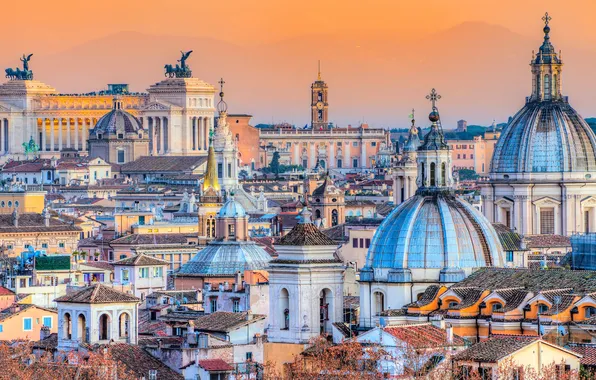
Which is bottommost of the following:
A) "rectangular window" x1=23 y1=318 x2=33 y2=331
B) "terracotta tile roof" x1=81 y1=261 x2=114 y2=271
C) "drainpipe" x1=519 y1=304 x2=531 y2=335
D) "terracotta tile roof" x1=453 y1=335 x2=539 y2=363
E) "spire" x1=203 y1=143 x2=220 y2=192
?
Result: "rectangular window" x1=23 y1=318 x2=33 y2=331

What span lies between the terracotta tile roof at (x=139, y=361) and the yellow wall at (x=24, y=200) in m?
59.5

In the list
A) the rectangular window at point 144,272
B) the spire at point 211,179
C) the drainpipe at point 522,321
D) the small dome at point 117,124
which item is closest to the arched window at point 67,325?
the drainpipe at point 522,321

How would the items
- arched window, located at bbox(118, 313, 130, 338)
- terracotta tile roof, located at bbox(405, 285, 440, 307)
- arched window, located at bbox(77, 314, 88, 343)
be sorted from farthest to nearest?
arched window, located at bbox(118, 313, 130, 338) < arched window, located at bbox(77, 314, 88, 343) < terracotta tile roof, located at bbox(405, 285, 440, 307)

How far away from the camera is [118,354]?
50.1 m

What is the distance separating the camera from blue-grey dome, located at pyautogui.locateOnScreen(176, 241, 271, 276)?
222 feet

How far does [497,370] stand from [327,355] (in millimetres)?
4191

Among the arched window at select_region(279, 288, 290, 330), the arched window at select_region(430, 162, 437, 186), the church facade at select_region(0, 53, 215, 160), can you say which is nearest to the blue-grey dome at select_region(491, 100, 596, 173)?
the arched window at select_region(430, 162, 437, 186)

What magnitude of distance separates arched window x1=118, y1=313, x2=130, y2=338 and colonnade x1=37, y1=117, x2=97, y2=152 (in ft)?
413

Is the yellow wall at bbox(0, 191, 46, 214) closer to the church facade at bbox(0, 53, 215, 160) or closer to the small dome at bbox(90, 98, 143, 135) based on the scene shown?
the small dome at bbox(90, 98, 143, 135)

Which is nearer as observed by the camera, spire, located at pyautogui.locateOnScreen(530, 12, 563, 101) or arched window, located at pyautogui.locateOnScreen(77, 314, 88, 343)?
arched window, located at pyautogui.locateOnScreen(77, 314, 88, 343)

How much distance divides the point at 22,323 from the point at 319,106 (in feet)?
417

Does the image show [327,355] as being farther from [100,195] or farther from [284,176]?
[284,176]

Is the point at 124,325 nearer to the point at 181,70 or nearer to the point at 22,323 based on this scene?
the point at 22,323

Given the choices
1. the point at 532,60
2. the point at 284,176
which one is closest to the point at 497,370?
the point at 532,60
